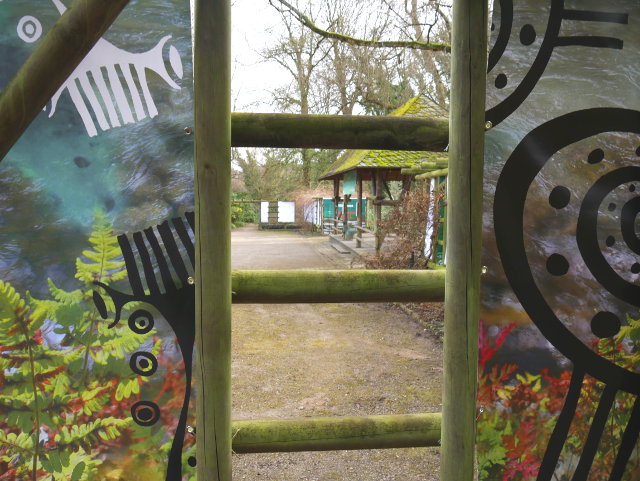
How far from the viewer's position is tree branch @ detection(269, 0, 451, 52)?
7066 millimetres

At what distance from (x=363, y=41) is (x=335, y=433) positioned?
7.17 m

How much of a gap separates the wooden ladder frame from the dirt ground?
1504mm

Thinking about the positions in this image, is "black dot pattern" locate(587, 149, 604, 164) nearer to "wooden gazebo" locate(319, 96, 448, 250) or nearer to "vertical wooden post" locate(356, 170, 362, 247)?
"wooden gazebo" locate(319, 96, 448, 250)

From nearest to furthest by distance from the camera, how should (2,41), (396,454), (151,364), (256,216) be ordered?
(2,41)
(151,364)
(396,454)
(256,216)

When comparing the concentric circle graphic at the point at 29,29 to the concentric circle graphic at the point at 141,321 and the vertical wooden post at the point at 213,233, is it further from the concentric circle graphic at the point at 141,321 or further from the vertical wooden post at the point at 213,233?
the concentric circle graphic at the point at 141,321

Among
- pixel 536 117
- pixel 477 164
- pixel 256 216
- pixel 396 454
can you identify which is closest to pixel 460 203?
pixel 477 164

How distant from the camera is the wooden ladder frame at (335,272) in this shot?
137 cm

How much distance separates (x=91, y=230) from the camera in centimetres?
149

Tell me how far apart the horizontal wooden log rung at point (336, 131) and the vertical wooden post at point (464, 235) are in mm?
187

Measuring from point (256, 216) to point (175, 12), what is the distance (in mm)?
26988

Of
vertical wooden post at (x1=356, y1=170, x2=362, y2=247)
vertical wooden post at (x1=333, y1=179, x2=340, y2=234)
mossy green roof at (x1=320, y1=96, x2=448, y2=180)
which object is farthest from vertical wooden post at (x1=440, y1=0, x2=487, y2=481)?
vertical wooden post at (x1=333, y1=179, x2=340, y2=234)

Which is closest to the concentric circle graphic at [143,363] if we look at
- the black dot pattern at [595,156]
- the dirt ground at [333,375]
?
the black dot pattern at [595,156]

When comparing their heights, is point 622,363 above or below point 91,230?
below

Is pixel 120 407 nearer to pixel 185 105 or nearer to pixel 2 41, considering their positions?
pixel 185 105
